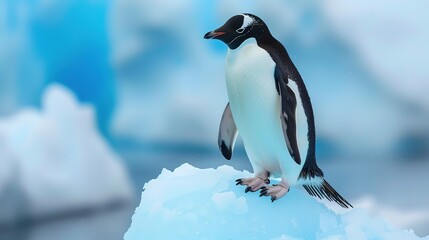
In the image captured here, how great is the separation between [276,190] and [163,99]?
655 millimetres

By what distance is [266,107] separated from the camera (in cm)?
216

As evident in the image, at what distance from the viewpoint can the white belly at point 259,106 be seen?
2158 mm

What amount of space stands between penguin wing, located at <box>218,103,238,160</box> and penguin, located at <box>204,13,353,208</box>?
16 centimetres

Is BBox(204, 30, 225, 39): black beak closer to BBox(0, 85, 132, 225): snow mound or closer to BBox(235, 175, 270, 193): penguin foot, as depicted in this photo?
BBox(235, 175, 270, 193): penguin foot

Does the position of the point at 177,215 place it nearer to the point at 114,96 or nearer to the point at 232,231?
the point at 232,231

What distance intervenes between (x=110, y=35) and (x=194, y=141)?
531mm

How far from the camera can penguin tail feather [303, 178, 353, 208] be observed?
2.33 metres

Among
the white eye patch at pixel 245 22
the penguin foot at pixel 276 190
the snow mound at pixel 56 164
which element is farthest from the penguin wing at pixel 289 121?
the snow mound at pixel 56 164

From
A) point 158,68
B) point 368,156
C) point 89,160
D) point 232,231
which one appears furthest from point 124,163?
point 368,156

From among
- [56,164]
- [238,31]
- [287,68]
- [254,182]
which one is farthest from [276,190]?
[56,164]

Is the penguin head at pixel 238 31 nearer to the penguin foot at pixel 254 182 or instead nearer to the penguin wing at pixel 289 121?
the penguin wing at pixel 289 121

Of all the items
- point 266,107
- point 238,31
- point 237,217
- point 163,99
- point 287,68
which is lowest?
point 237,217

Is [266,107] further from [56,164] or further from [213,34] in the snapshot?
[56,164]

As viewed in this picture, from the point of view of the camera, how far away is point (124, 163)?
2.61m
